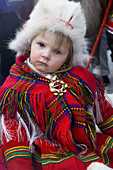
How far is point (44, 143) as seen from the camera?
0.78 meters

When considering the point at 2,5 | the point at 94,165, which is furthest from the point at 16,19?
the point at 94,165

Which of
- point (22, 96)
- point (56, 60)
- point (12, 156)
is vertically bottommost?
point (12, 156)

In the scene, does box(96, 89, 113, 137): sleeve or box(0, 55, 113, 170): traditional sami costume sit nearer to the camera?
box(0, 55, 113, 170): traditional sami costume

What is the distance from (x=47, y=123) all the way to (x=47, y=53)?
25 centimetres

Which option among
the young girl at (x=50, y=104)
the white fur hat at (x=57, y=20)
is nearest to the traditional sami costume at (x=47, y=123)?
the young girl at (x=50, y=104)

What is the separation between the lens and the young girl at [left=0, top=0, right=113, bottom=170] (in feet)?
2.48

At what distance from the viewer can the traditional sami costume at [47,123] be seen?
29.2 inches

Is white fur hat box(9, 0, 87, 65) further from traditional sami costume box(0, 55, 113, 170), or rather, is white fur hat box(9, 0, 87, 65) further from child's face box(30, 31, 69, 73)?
traditional sami costume box(0, 55, 113, 170)

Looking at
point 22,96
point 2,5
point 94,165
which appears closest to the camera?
point 94,165

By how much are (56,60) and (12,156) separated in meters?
0.37

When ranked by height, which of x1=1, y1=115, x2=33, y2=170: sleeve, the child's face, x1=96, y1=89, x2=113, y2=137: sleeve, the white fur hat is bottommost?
x1=1, y1=115, x2=33, y2=170: sleeve

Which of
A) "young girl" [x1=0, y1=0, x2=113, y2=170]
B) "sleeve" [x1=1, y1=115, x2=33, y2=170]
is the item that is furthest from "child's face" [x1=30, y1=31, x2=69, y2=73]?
"sleeve" [x1=1, y1=115, x2=33, y2=170]

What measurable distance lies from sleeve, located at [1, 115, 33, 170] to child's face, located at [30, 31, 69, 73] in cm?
23

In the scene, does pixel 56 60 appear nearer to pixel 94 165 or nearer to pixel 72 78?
pixel 72 78
